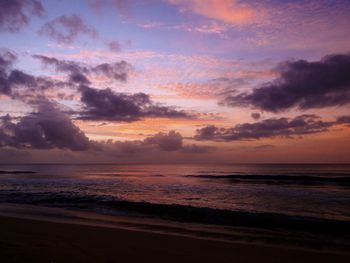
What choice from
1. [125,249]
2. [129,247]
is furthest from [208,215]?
[125,249]

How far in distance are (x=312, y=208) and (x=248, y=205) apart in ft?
12.0

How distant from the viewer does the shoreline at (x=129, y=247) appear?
7.70m

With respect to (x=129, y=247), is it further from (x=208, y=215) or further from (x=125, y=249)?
(x=208, y=215)

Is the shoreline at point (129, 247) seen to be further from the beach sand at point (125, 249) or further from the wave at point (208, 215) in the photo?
the wave at point (208, 215)

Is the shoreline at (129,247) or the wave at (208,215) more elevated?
the shoreline at (129,247)

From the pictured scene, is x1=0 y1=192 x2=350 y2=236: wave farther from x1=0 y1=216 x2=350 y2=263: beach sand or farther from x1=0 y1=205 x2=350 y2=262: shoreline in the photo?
x1=0 y1=216 x2=350 y2=263: beach sand

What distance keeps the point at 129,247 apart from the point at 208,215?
25.3 ft

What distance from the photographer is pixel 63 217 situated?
15062 millimetres

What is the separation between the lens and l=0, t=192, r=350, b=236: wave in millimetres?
13586

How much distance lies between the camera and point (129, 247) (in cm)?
887

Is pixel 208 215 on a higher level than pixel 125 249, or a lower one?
lower

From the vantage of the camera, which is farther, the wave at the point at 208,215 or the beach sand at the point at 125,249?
the wave at the point at 208,215

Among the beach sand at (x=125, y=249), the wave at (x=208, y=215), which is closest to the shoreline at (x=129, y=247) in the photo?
the beach sand at (x=125, y=249)

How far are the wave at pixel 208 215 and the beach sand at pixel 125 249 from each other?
14.7 ft
